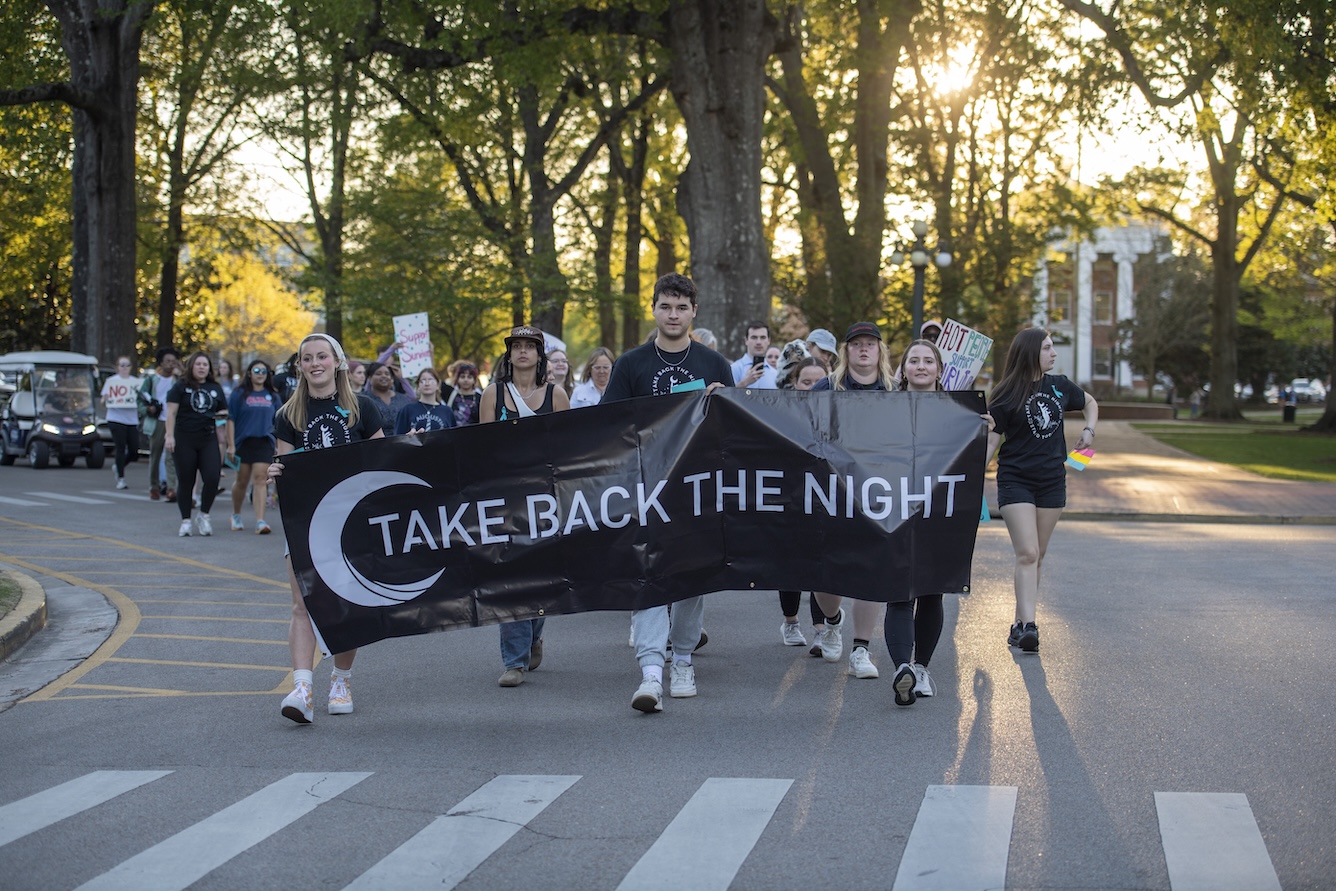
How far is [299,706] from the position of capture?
7.03m

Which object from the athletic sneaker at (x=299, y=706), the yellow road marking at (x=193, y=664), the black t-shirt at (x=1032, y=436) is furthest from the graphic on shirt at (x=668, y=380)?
the yellow road marking at (x=193, y=664)

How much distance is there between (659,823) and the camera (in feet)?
17.5

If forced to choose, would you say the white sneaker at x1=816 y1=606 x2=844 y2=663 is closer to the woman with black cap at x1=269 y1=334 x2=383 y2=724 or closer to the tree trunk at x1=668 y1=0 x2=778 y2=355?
the woman with black cap at x1=269 y1=334 x2=383 y2=724

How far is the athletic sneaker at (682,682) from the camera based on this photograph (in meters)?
7.65

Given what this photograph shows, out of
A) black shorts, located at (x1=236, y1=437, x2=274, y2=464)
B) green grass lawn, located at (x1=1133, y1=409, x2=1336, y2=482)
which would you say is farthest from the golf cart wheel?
green grass lawn, located at (x1=1133, y1=409, x2=1336, y2=482)

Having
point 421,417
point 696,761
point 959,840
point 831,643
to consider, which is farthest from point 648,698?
point 421,417

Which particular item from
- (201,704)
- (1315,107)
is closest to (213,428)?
(201,704)

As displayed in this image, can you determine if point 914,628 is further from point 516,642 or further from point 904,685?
point 516,642

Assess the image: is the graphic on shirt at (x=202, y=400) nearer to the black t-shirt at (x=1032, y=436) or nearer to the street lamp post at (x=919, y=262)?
the black t-shirt at (x=1032, y=436)

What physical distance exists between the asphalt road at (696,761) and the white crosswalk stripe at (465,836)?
0.02 meters

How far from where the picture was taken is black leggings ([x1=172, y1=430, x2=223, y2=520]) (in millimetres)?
15406

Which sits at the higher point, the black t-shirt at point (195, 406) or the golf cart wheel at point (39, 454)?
the black t-shirt at point (195, 406)

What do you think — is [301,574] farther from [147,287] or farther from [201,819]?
[147,287]

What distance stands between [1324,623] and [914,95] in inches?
1171
